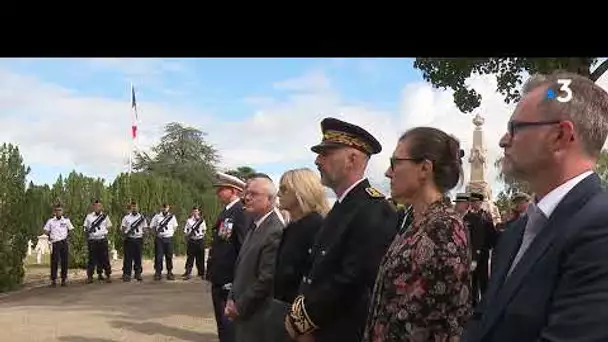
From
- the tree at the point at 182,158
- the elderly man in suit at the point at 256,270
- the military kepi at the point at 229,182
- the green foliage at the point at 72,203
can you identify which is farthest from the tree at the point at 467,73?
the tree at the point at 182,158

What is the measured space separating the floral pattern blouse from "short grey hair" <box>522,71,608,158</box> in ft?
2.59

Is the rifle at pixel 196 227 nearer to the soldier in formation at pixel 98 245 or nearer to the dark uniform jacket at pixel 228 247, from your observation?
the soldier in formation at pixel 98 245

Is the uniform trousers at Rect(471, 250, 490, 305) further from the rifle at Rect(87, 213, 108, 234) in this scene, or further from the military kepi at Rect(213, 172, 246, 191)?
the rifle at Rect(87, 213, 108, 234)

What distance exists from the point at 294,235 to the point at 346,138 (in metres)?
0.77

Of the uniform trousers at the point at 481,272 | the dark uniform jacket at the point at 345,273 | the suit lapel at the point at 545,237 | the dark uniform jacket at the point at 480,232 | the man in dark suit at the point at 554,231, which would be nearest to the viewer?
the man in dark suit at the point at 554,231

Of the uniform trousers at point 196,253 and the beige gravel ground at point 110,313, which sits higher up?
the uniform trousers at point 196,253

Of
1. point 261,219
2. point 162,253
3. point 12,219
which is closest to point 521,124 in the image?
point 261,219

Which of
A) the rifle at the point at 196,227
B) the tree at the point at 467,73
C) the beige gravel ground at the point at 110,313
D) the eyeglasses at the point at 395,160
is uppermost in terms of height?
the tree at the point at 467,73

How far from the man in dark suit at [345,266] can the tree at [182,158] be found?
6623 centimetres

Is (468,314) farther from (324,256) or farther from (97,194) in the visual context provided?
(97,194)

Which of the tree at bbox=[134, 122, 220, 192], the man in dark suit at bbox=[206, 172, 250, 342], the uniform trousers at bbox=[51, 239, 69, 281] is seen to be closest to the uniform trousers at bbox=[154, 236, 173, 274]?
the uniform trousers at bbox=[51, 239, 69, 281]

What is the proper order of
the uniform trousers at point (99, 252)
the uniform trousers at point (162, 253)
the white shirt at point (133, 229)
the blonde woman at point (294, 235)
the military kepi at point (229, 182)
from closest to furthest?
the blonde woman at point (294, 235) → the military kepi at point (229, 182) → the uniform trousers at point (99, 252) → the white shirt at point (133, 229) → the uniform trousers at point (162, 253)

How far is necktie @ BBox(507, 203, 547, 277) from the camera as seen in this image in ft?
6.84

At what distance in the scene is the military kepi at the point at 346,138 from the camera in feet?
13.3
